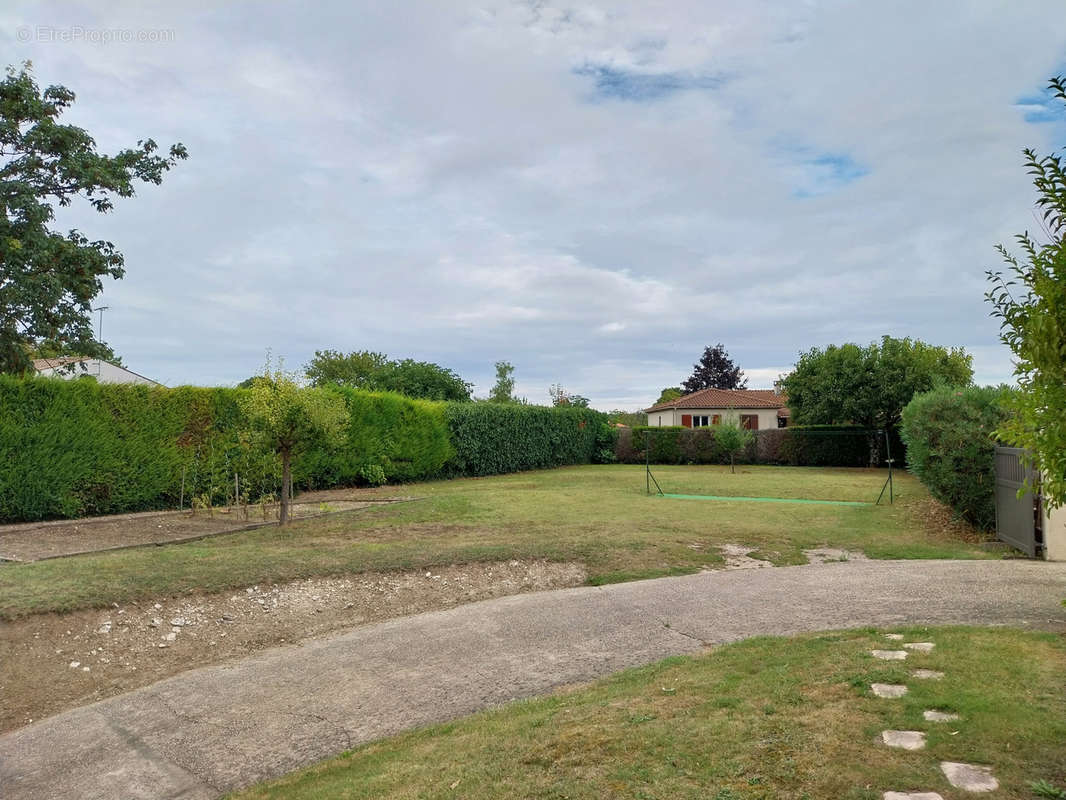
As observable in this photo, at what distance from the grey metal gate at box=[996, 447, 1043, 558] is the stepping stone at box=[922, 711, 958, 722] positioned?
6.91 meters

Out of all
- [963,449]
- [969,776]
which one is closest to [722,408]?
[963,449]

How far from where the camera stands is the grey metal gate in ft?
31.3

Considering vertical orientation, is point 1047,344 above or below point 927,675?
above

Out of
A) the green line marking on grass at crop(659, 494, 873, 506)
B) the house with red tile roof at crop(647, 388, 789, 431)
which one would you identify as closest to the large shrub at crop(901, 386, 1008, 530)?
the green line marking on grass at crop(659, 494, 873, 506)

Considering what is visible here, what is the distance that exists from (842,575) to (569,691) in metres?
4.71

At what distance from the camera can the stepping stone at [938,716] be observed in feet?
11.3

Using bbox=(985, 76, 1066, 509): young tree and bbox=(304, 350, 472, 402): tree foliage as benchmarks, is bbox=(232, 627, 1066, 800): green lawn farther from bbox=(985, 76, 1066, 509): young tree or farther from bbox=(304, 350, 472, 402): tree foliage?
bbox=(304, 350, 472, 402): tree foliage

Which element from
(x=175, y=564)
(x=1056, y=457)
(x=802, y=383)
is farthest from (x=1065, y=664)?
(x=802, y=383)

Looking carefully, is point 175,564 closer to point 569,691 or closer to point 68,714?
point 68,714

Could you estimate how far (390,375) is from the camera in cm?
4406

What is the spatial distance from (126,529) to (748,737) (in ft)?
40.3

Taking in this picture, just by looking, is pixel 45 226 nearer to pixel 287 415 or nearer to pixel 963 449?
pixel 287 415

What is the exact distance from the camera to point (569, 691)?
4.81m

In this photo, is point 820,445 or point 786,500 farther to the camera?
point 820,445
